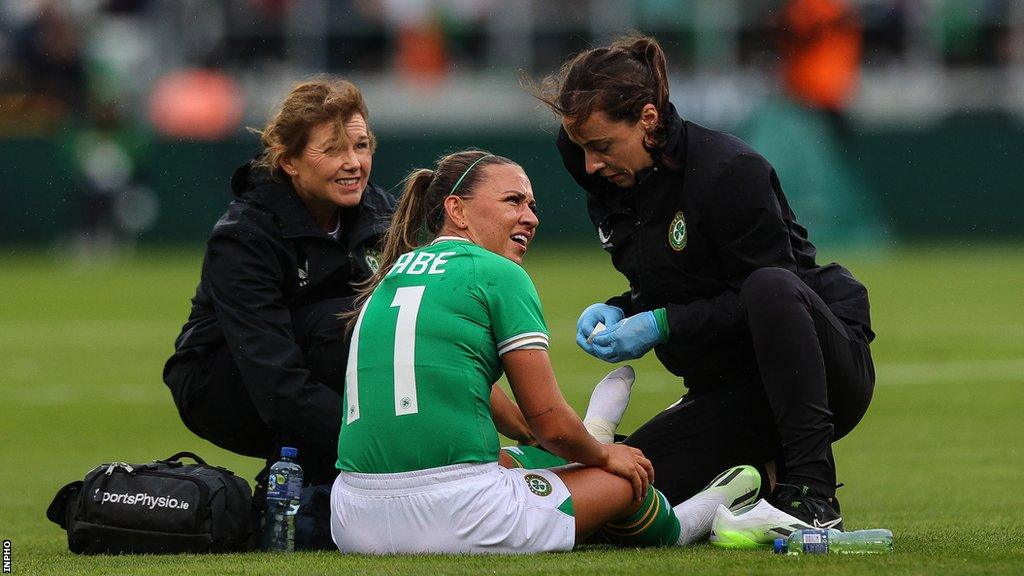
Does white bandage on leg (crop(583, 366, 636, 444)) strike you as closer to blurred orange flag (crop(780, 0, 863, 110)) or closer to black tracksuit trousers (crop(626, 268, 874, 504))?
black tracksuit trousers (crop(626, 268, 874, 504))

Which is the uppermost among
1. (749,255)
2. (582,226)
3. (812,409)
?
(749,255)

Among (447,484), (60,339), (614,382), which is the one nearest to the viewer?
(447,484)

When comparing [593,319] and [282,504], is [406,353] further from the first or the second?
[593,319]

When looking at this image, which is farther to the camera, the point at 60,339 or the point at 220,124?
the point at 220,124

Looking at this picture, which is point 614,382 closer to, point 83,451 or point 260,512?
point 260,512

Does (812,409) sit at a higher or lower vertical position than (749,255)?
lower

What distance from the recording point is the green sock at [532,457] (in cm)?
521

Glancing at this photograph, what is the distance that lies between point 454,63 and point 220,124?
11.5 ft

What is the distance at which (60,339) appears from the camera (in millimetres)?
13703

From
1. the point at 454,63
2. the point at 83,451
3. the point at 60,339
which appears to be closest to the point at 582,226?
the point at 454,63

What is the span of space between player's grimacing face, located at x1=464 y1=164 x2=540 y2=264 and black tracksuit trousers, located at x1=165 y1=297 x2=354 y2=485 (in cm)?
87

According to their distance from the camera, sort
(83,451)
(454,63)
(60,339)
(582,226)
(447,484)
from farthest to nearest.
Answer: (454,63) < (582,226) < (60,339) < (83,451) < (447,484)

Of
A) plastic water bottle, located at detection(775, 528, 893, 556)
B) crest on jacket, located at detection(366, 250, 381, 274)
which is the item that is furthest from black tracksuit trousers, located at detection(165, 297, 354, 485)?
plastic water bottle, located at detection(775, 528, 893, 556)

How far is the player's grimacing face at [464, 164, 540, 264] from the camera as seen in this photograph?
491 centimetres
